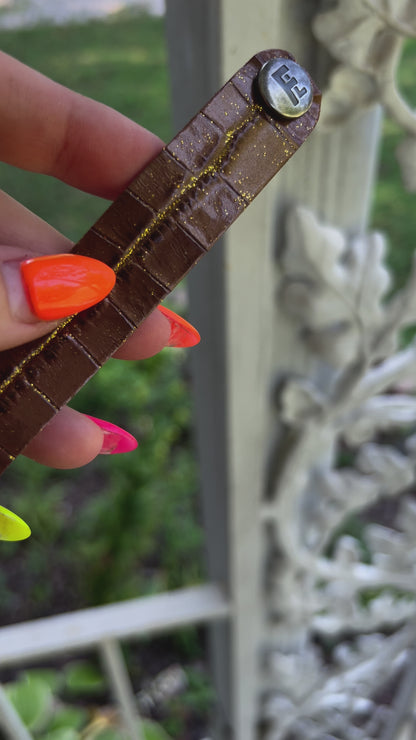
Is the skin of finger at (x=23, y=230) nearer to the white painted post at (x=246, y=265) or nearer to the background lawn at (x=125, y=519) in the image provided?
the white painted post at (x=246, y=265)

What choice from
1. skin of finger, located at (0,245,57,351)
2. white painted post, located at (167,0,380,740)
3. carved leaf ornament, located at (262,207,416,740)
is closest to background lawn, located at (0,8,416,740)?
carved leaf ornament, located at (262,207,416,740)

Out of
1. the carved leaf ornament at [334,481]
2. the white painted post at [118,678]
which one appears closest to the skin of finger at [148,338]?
the carved leaf ornament at [334,481]

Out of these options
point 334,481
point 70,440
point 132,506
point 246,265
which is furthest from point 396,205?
point 70,440

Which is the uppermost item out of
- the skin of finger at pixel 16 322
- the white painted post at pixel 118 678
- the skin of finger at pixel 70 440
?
the skin of finger at pixel 16 322

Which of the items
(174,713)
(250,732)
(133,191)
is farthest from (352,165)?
(174,713)

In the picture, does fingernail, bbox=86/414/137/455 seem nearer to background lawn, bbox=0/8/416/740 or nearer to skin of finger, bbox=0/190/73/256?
skin of finger, bbox=0/190/73/256

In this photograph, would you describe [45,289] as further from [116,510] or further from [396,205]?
[396,205]

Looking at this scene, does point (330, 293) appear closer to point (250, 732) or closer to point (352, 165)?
point (352, 165)
